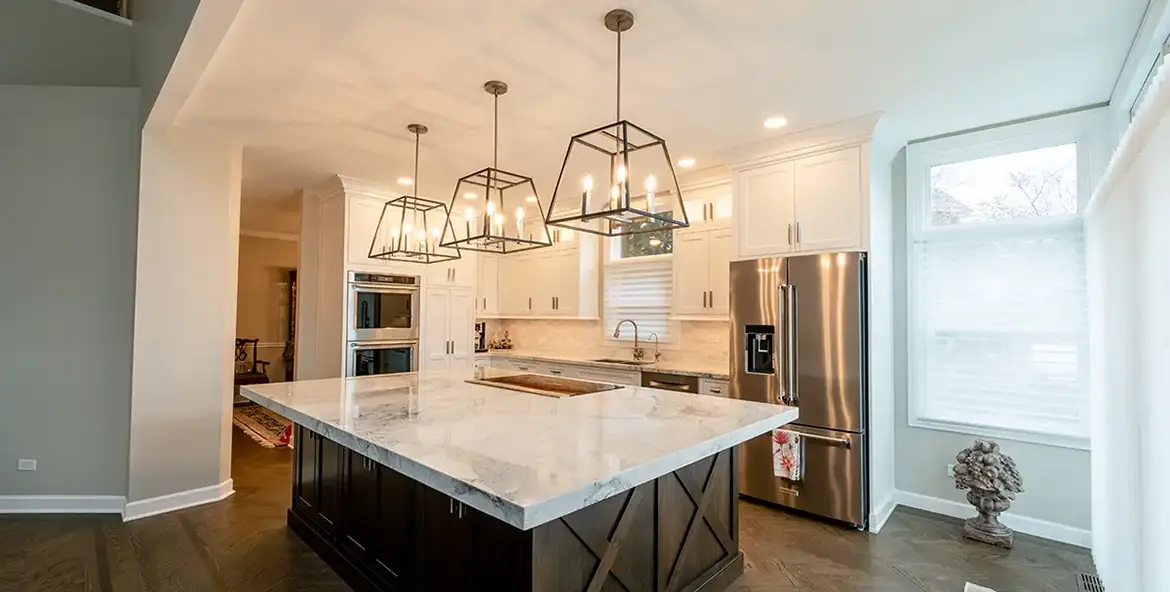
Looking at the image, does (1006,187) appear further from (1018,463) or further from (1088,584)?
(1088,584)

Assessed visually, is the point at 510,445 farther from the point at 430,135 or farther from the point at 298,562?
the point at 430,135

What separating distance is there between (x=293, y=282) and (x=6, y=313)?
18.1 feet

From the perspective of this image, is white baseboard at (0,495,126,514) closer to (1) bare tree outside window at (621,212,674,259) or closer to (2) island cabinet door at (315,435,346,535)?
(2) island cabinet door at (315,435,346,535)

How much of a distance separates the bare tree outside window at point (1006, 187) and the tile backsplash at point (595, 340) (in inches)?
75.8

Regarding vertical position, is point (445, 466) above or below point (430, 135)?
below

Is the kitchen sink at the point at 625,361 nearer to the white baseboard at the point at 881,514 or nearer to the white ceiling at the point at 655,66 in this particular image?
the white ceiling at the point at 655,66

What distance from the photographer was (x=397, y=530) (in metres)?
2.42

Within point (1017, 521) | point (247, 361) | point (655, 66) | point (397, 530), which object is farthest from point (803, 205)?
point (247, 361)

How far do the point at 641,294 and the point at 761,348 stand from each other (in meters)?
1.80

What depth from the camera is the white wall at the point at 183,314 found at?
3.62 m

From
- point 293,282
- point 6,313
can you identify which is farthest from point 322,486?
point 293,282

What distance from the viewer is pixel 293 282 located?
8945 mm

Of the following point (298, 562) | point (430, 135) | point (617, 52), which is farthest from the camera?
point (430, 135)

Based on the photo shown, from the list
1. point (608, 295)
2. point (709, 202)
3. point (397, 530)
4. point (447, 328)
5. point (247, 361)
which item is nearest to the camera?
point (397, 530)
